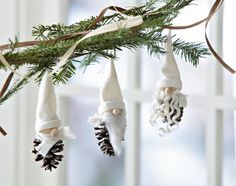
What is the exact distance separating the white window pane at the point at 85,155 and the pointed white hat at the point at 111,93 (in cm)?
75

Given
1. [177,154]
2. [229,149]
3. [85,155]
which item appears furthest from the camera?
[85,155]

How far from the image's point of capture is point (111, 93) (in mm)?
560

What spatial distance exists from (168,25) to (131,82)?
61 centimetres

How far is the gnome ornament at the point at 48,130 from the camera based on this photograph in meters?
0.54

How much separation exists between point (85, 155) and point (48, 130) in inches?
32.1

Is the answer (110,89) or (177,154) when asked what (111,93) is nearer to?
(110,89)

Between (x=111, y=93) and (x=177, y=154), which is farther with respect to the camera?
(x=177, y=154)

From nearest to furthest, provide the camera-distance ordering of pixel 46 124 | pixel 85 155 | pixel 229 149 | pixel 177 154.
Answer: pixel 46 124 < pixel 229 149 < pixel 177 154 < pixel 85 155

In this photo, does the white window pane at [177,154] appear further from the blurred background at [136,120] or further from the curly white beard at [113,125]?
the curly white beard at [113,125]

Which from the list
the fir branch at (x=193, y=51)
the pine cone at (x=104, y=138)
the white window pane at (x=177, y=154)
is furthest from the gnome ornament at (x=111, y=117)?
the white window pane at (x=177, y=154)

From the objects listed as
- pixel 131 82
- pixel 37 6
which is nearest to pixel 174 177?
Result: pixel 131 82

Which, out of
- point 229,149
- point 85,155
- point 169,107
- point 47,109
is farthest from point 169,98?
point 85,155

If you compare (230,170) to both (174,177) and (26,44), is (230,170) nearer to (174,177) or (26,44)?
(174,177)

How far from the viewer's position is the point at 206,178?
1.06 meters
